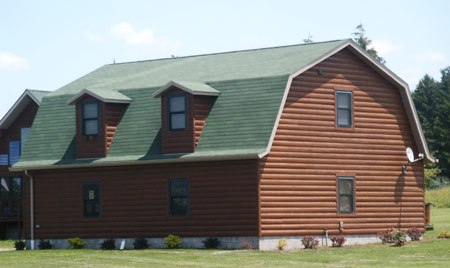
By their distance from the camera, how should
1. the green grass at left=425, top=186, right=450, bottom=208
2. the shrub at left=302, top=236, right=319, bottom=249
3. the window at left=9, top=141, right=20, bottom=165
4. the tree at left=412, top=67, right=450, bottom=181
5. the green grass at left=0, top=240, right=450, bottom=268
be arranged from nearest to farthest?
the green grass at left=0, top=240, right=450, bottom=268 < the shrub at left=302, top=236, right=319, bottom=249 < the window at left=9, top=141, right=20, bottom=165 < the green grass at left=425, top=186, right=450, bottom=208 < the tree at left=412, top=67, right=450, bottom=181

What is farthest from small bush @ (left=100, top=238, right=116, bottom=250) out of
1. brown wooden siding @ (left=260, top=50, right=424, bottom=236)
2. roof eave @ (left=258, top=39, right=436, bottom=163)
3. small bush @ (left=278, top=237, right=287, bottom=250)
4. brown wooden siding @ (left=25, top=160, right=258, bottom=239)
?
roof eave @ (left=258, top=39, right=436, bottom=163)

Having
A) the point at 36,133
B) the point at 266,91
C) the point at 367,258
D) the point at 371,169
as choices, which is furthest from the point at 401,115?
the point at 36,133

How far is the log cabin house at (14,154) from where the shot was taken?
49.6 metres

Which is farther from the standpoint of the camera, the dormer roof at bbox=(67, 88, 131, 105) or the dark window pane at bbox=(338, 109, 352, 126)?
the dormer roof at bbox=(67, 88, 131, 105)

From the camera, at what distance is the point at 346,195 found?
127ft

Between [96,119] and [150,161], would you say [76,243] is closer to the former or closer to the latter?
[150,161]

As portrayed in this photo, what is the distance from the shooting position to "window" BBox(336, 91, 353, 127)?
127 ft

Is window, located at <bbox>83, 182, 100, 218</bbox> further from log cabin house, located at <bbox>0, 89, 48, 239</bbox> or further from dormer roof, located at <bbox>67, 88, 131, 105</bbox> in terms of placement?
log cabin house, located at <bbox>0, 89, 48, 239</bbox>

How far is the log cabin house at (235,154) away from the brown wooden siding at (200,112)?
0.17 ft

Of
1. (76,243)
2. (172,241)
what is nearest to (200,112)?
(172,241)

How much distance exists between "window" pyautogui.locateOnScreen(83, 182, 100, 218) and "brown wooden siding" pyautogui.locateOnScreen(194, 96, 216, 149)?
5.49 metres

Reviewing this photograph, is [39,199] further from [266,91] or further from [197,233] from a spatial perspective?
[266,91]

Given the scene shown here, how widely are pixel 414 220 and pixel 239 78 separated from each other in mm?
10229

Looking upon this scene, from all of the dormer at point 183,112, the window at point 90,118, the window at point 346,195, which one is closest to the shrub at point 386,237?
the window at point 346,195
